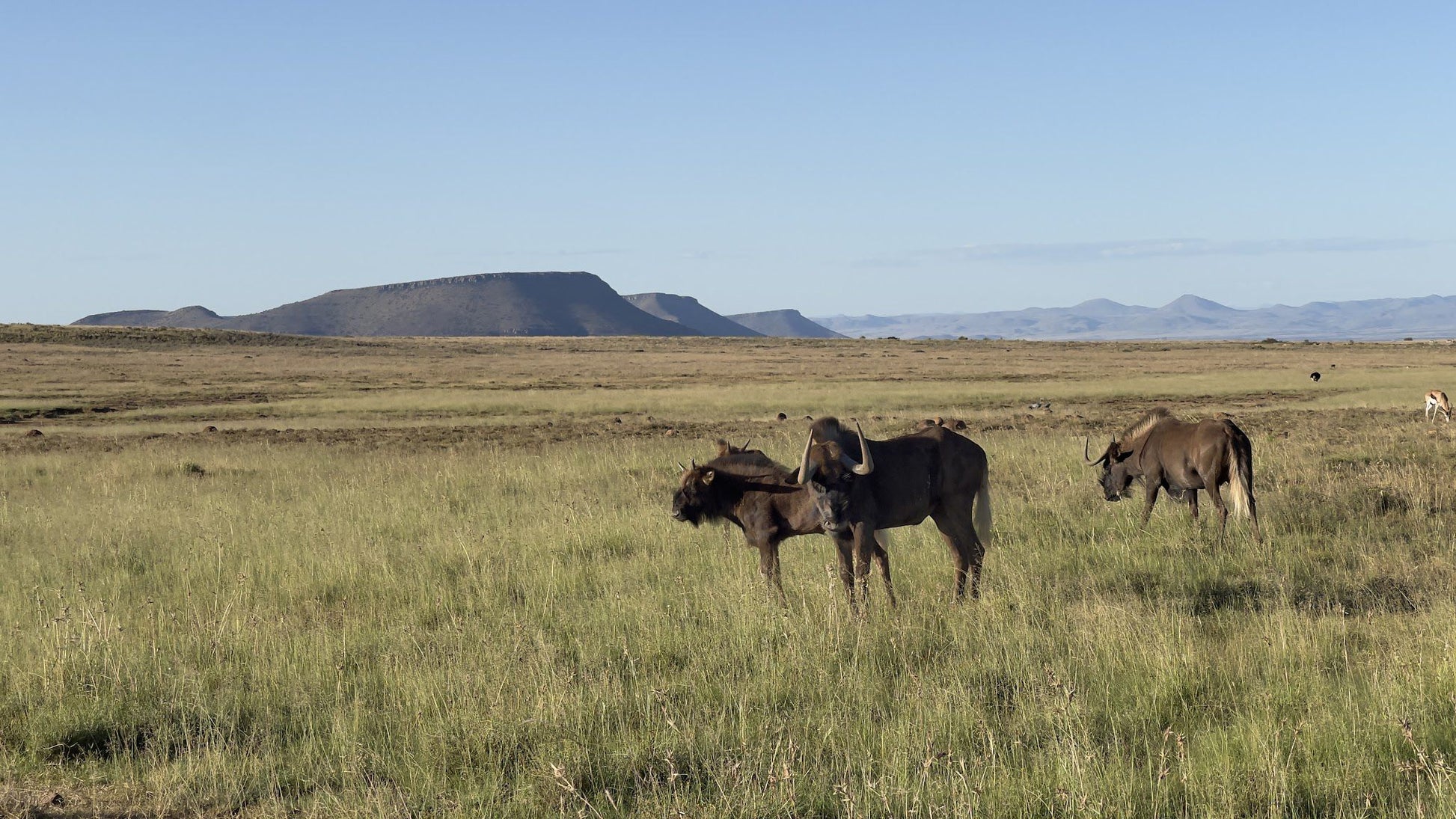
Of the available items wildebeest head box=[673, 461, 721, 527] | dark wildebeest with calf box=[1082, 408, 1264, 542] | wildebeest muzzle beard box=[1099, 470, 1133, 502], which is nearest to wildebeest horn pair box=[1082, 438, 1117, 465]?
dark wildebeest with calf box=[1082, 408, 1264, 542]

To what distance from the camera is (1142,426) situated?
11984 millimetres

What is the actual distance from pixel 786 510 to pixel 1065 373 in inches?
1911

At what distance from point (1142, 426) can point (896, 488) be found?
5187 millimetres

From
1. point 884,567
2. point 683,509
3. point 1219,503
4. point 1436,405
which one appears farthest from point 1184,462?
point 1436,405

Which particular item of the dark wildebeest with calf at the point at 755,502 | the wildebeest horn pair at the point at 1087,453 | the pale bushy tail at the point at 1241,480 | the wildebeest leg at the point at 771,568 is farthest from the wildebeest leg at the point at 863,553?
the wildebeest horn pair at the point at 1087,453

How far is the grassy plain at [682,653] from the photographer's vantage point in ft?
14.6

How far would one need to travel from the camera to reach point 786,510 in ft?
28.0

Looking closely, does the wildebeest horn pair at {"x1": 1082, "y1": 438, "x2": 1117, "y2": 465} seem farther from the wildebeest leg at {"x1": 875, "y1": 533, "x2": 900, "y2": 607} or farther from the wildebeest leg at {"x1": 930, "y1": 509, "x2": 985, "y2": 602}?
the wildebeest leg at {"x1": 875, "y1": 533, "x2": 900, "y2": 607}

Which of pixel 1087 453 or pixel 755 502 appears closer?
pixel 755 502

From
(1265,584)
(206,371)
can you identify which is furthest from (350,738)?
(206,371)

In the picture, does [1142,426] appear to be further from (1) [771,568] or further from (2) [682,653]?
(2) [682,653]

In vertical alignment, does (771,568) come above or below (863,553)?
below

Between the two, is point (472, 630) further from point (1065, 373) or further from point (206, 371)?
point (206, 371)

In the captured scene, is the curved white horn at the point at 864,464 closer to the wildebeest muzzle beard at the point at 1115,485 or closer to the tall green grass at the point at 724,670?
the tall green grass at the point at 724,670
